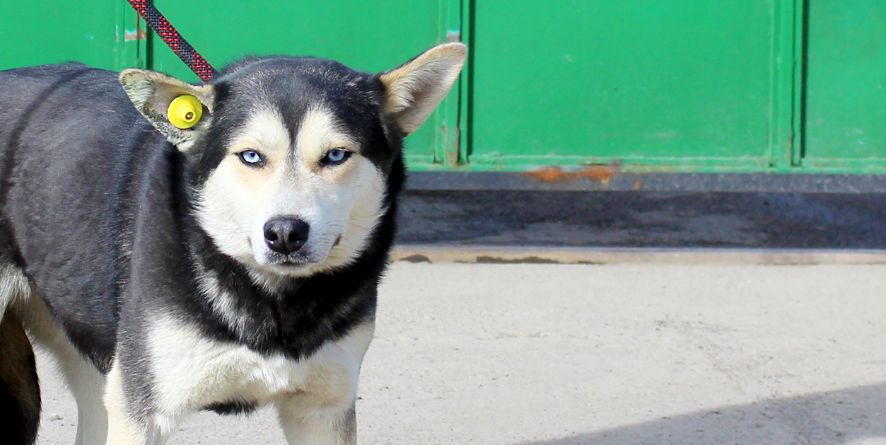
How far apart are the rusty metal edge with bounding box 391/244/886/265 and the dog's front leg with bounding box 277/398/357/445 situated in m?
3.67

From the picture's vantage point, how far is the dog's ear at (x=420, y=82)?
348cm

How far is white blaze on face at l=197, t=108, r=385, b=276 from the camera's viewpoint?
3184mm

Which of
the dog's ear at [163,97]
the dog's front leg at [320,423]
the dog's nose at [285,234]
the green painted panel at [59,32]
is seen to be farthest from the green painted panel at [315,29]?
the dog's nose at [285,234]

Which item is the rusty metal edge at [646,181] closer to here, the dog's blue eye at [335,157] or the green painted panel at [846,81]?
the green painted panel at [846,81]

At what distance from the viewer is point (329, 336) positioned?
350 centimetres

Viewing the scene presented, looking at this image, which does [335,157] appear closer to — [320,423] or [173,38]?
[320,423]

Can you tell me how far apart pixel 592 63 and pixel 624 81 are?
0.21 m

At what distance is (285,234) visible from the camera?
3133 millimetres

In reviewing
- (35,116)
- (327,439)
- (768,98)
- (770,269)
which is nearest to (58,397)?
(35,116)

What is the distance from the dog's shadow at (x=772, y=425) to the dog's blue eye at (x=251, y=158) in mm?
1770

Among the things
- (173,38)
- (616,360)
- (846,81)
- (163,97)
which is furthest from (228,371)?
(846,81)

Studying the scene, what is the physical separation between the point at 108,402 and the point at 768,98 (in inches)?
201

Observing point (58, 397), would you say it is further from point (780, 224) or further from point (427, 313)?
point (780, 224)

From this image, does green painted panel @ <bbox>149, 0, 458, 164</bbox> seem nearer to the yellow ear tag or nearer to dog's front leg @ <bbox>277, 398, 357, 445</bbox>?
dog's front leg @ <bbox>277, 398, 357, 445</bbox>
